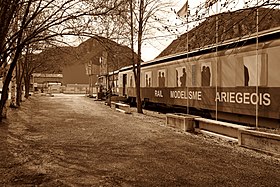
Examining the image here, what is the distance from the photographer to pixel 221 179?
600 centimetres

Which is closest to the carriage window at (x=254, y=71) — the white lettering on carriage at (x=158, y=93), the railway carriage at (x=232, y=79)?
the railway carriage at (x=232, y=79)

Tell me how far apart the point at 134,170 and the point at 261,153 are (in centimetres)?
353

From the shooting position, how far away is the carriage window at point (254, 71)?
1098 cm

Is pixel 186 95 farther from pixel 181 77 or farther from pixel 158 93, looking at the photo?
pixel 158 93

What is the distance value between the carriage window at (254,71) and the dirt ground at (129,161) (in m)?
2.43

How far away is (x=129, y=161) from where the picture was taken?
7.39m

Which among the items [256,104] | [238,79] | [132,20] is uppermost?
[132,20]

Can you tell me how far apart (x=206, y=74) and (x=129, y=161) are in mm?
8651

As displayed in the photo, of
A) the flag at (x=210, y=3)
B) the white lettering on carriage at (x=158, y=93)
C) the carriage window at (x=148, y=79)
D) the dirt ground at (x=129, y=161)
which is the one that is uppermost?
the flag at (x=210, y=3)

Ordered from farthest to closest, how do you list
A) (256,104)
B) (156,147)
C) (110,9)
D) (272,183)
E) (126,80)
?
(126,80)
(110,9)
(256,104)
(156,147)
(272,183)

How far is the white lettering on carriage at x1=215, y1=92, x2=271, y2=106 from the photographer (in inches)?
430

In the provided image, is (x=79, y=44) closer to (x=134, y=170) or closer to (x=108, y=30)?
(x=108, y=30)

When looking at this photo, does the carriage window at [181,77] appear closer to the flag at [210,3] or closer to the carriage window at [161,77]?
the carriage window at [161,77]

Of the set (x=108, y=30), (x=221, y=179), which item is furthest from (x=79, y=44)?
(x=221, y=179)
